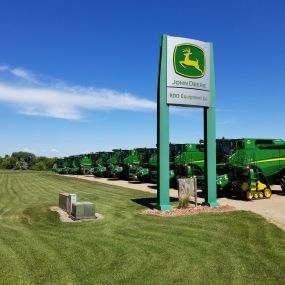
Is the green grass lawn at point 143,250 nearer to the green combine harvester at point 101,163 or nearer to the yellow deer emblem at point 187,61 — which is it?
the yellow deer emblem at point 187,61

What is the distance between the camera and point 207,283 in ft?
21.1

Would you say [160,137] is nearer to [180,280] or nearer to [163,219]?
[163,219]

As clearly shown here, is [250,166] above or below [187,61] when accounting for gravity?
below

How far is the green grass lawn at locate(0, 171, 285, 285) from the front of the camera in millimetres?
6738

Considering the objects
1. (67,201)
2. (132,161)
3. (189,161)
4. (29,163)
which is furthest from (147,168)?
(29,163)

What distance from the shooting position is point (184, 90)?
15055 millimetres

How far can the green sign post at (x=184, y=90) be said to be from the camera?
1465 cm

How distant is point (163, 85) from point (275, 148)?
373 inches

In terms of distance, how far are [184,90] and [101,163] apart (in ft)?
103

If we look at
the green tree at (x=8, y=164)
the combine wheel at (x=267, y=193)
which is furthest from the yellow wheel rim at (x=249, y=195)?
the green tree at (x=8, y=164)

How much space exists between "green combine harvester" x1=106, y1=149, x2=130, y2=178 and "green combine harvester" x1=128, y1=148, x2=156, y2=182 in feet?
5.46

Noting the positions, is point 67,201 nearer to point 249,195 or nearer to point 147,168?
point 249,195

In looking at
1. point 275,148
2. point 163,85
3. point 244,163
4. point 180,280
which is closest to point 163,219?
point 163,85

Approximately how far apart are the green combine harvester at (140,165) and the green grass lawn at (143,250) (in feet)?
59.7
